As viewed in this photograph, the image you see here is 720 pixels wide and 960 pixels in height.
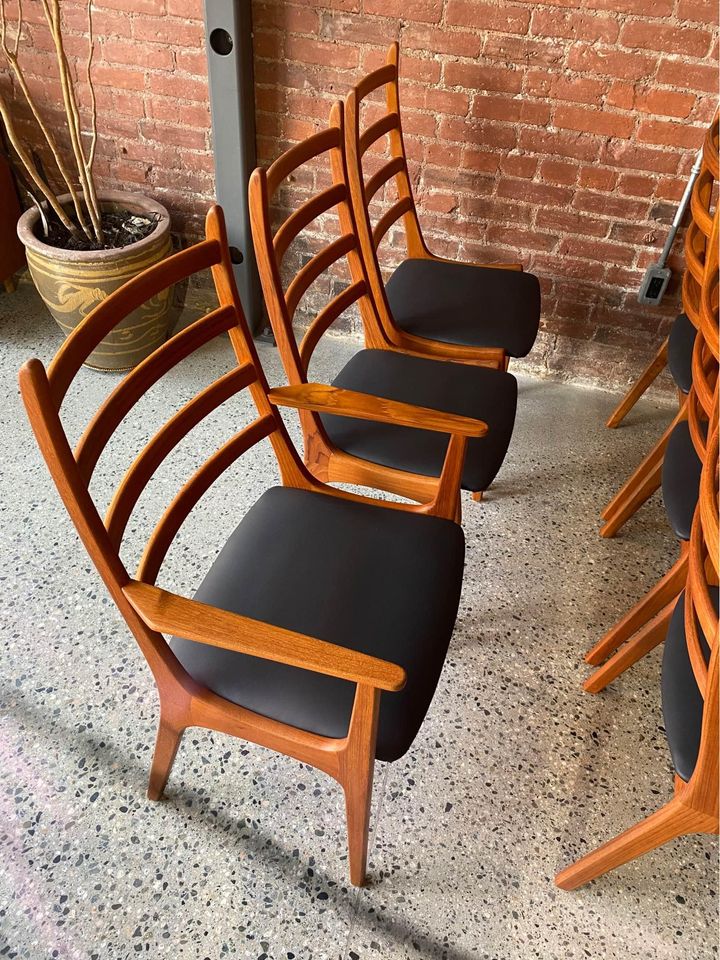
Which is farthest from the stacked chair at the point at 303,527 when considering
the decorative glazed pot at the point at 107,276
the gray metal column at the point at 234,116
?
the decorative glazed pot at the point at 107,276

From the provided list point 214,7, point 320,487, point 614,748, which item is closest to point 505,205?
point 214,7

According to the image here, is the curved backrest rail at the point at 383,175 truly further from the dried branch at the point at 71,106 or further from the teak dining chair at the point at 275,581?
the dried branch at the point at 71,106

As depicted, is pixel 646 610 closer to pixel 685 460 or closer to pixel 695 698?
pixel 685 460

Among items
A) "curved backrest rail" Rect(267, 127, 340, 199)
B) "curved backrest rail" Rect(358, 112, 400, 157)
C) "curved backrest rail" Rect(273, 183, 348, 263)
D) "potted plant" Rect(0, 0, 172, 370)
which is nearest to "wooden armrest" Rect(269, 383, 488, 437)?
"curved backrest rail" Rect(273, 183, 348, 263)

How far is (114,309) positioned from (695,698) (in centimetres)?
99

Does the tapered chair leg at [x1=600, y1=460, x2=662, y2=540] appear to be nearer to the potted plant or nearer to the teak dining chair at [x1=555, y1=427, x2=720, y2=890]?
the teak dining chair at [x1=555, y1=427, x2=720, y2=890]

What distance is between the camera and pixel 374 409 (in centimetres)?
125

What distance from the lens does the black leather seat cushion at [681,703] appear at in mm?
988

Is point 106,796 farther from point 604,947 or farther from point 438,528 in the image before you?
point 604,947

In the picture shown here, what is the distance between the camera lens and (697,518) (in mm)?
1098

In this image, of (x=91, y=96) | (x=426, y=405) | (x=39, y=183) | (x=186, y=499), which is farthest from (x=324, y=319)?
(x=91, y=96)

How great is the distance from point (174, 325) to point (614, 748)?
6.59 ft

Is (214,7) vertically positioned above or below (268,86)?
above

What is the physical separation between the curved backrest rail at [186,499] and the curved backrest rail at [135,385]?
6.0 inches
